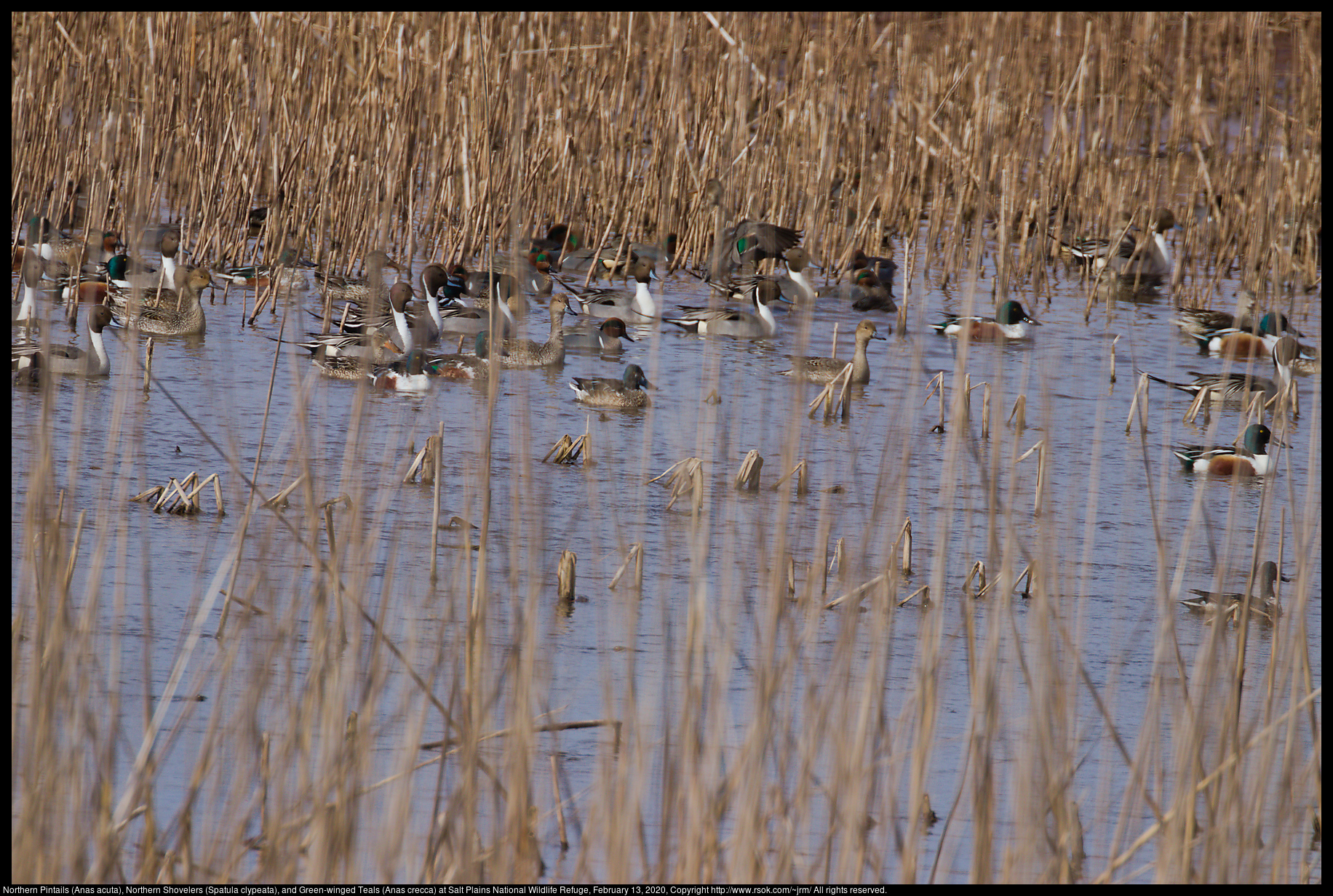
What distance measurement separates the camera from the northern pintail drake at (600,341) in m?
8.59

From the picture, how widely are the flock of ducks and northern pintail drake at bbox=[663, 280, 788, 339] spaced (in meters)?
0.01

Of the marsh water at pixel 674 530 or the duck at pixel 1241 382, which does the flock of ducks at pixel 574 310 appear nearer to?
the duck at pixel 1241 382

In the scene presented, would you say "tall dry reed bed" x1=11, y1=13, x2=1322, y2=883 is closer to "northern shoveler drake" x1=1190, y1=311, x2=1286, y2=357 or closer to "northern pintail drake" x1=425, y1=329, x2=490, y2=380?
"northern shoveler drake" x1=1190, y1=311, x2=1286, y2=357

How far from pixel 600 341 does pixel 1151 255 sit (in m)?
4.50

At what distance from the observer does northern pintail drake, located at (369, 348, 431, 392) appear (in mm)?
7094

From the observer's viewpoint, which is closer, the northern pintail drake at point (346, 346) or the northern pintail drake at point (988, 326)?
the northern pintail drake at point (346, 346)

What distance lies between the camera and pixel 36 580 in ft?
8.29

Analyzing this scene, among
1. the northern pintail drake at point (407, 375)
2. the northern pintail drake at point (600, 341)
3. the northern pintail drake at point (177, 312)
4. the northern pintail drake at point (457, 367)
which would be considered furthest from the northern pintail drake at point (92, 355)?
the northern pintail drake at point (600, 341)

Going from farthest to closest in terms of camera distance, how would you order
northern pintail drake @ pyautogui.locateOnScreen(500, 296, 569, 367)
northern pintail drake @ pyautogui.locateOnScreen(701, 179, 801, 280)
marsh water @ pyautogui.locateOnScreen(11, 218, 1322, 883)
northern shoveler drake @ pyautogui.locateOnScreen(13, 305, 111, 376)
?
northern pintail drake @ pyautogui.locateOnScreen(701, 179, 801, 280) → northern pintail drake @ pyautogui.locateOnScreen(500, 296, 569, 367) → northern shoveler drake @ pyautogui.locateOnScreen(13, 305, 111, 376) → marsh water @ pyautogui.locateOnScreen(11, 218, 1322, 883)

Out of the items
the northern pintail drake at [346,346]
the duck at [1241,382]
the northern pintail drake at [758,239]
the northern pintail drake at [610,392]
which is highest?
the northern pintail drake at [758,239]

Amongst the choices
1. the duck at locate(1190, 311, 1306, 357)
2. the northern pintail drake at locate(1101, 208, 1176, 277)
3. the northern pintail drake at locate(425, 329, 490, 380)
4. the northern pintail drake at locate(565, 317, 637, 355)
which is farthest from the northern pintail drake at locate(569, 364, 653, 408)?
the northern pintail drake at locate(1101, 208, 1176, 277)

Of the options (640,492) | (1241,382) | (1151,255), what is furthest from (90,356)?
(1151,255)

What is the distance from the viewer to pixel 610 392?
713 centimetres

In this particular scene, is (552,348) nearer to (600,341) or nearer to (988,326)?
(600,341)
